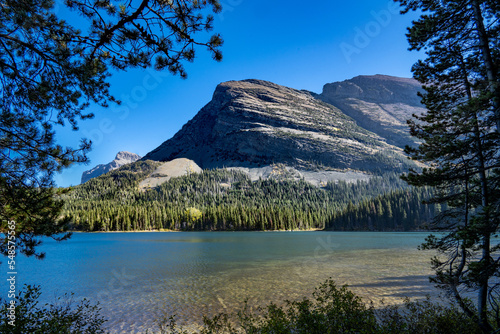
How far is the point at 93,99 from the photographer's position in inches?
282

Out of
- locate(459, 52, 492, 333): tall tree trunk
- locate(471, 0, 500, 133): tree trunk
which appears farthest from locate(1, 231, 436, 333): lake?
locate(471, 0, 500, 133): tree trunk

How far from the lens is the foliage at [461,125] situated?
7111 millimetres

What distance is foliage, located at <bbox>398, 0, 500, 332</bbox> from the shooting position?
7111mm

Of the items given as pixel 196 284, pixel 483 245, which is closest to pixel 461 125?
pixel 483 245

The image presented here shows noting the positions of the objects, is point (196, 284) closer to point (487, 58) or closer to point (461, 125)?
point (461, 125)

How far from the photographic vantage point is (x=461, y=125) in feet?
24.0

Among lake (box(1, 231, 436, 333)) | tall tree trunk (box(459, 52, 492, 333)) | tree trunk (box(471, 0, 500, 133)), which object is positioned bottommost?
lake (box(1, 231, 436, 333))

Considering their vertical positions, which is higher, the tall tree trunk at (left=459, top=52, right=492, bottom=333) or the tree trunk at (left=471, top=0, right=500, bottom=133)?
the tree trunk at (left=471, top=0, right=500, bottom=133)

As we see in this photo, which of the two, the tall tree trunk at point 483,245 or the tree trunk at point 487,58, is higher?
the tree trunk at point 487,58

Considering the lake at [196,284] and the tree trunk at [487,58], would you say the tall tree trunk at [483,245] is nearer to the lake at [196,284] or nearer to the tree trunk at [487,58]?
the tree trunk at [487,58]

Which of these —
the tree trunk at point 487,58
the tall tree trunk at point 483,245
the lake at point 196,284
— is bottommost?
the lake at point 196,284

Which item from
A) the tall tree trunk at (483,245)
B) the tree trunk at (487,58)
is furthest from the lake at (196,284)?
the tree trunk at (487,58)

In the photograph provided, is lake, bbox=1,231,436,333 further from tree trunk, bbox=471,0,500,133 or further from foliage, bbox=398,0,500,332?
tree trunk, bbox=471,0,500,133

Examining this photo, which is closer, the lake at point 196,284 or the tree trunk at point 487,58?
the tree trunk at point 487,58
